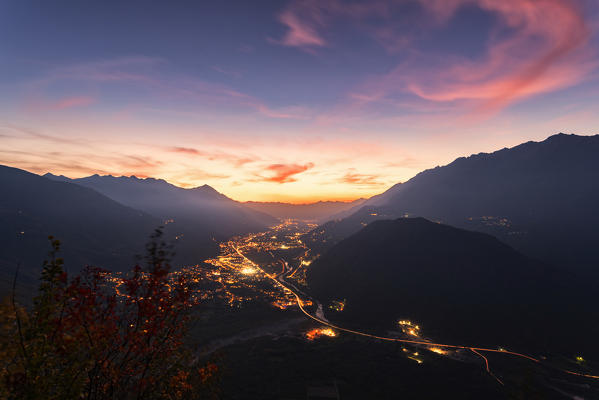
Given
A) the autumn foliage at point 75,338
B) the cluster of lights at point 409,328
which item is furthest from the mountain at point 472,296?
the autumn foliage at point 75,338

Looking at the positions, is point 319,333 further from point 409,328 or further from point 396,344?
point 409,328

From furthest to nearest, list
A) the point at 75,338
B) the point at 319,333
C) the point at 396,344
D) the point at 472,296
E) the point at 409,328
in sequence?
1. the point at 472,296
2. the point at 409,328
3. the point at 319,333
4. the point at 396,344
5. the point at 75,338

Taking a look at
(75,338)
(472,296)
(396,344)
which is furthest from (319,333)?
(75,338)

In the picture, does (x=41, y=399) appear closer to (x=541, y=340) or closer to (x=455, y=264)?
(x=541, y=340)

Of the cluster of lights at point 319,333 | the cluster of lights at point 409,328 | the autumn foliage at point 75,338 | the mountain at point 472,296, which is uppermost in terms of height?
the autumn foliage at point 75,338

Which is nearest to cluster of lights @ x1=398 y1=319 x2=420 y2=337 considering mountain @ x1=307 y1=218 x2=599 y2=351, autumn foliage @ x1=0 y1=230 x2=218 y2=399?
mountain @ x1=307 y1=218 x2=599 y2=351

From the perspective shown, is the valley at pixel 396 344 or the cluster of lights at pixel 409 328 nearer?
the valley at pixel 396 344

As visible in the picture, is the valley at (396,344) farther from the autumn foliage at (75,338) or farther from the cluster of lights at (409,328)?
the autumn foliage at (75,338)

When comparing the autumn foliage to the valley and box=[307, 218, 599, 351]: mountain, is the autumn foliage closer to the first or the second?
the valley

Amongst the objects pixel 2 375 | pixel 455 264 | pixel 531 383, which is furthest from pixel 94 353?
pixel 455 264
